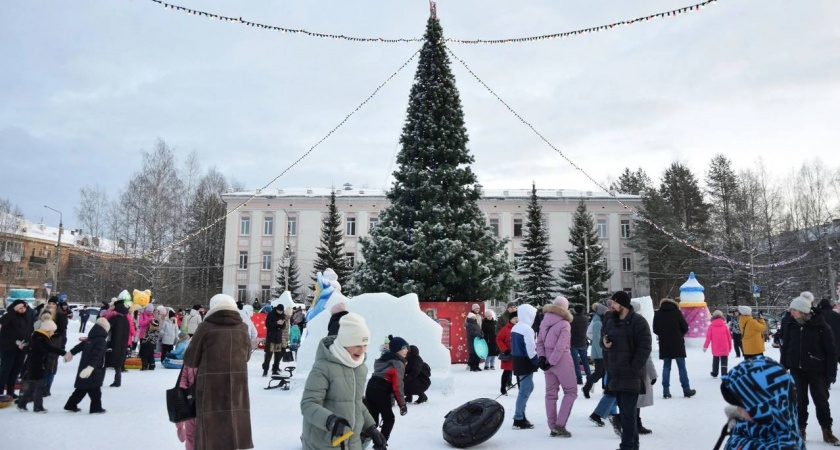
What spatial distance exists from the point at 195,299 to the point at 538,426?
129 feet

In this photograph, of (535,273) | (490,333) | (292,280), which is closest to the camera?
(490,333)

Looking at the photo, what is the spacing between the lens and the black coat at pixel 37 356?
9.23 meters

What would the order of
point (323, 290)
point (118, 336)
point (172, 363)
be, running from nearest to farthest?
point (118, 336), point (323, 290), point (172, 363)

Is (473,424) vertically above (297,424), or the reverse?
(473,424)

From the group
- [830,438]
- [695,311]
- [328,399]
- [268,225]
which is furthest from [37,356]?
[268,225]

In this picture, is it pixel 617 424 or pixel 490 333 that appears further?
pixel 490 333

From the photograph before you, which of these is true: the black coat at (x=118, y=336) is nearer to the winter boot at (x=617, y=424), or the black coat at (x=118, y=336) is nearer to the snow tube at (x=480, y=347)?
the snow tube at (x=480, y=347)

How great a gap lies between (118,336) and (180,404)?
787cm

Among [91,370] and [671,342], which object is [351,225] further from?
[91,370]

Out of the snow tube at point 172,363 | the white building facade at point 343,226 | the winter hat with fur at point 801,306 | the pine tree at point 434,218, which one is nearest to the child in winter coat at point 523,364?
the winter hat with fur at point 801,306

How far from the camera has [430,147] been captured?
20500 mm

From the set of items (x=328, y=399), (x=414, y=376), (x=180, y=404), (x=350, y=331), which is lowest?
(x=414, y=376)

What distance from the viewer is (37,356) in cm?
923

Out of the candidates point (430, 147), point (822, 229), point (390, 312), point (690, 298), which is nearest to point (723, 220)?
point (822, 229)
